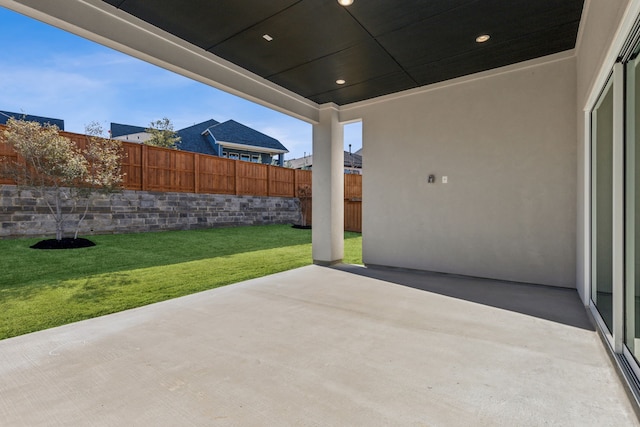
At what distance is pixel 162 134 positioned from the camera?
16.8 metres

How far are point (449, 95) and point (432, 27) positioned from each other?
1.70 m

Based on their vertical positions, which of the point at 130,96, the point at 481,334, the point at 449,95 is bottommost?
the point at 481,334

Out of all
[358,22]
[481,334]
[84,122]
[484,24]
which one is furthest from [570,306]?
[84,122]

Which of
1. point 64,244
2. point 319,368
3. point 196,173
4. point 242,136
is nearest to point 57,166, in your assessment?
point 64,244

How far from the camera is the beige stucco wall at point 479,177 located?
3.94 m

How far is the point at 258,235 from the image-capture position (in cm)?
952

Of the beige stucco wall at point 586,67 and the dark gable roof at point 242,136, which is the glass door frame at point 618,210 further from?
the dark gable roof at point 242,136

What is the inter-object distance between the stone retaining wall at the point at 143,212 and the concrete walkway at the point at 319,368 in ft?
20.3

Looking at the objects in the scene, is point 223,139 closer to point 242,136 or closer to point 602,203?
point 242,136

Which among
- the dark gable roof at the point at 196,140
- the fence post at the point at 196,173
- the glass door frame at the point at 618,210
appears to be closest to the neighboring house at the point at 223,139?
the dark gable roof at the point at 196,140

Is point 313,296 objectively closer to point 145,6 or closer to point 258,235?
point 145,6

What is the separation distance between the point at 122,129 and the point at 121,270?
1854 cm

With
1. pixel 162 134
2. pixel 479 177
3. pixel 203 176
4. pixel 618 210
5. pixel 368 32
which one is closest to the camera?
pixel 618 210

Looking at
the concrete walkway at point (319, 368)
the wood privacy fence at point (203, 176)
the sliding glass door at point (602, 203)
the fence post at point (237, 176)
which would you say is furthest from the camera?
the fence post at point (237, 176)
